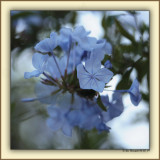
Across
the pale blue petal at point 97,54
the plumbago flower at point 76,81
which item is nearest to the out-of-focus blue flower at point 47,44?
the plumbago flower at point 76,81

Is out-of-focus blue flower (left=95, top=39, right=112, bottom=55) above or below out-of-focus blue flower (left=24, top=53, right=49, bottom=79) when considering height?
above

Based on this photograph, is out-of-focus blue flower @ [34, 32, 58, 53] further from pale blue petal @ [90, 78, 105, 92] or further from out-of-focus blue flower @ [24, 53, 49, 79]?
pale blue petal @ [90, 78, 105, 92]

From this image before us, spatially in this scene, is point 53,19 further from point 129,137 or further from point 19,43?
point 129,137

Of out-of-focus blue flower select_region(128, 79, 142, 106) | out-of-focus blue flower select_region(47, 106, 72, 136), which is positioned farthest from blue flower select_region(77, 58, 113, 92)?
out-of-focus blue flower select_region(47, 106, 72, 136)

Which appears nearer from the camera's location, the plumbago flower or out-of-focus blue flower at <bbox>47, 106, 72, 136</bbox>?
the plumbago flower

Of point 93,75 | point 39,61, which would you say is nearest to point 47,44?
point 39,61

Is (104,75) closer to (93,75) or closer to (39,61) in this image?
(93,75)
